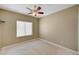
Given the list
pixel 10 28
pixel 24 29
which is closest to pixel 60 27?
pixel 24 29

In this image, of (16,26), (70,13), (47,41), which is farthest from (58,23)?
(16,26)

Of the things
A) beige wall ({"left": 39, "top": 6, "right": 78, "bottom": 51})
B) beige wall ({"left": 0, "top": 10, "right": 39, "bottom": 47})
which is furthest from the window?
beige wall ({"left": 39, "top": 6, "right": 78, "bottom": 51})

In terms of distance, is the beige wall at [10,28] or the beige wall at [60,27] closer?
the beige wall at [10,28]

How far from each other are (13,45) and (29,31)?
462mm

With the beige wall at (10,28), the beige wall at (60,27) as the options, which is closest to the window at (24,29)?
the beige wall at (10,28)

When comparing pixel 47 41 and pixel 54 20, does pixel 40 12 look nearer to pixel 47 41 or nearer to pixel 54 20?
Answer: pixel 54 20

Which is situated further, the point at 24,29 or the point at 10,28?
the point at 10,28

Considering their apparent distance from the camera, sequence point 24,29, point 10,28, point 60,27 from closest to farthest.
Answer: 1. point 24,29
2. point 10,28
3. point 60,27

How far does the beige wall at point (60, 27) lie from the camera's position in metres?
1.59

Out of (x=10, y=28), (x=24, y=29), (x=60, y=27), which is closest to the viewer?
(x=24, y=29)

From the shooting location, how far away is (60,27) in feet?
5.92

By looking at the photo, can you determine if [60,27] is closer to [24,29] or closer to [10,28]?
[24,29]

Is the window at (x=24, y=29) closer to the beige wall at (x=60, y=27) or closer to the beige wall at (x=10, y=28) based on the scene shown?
the beige wall at (x=10, y=28)
